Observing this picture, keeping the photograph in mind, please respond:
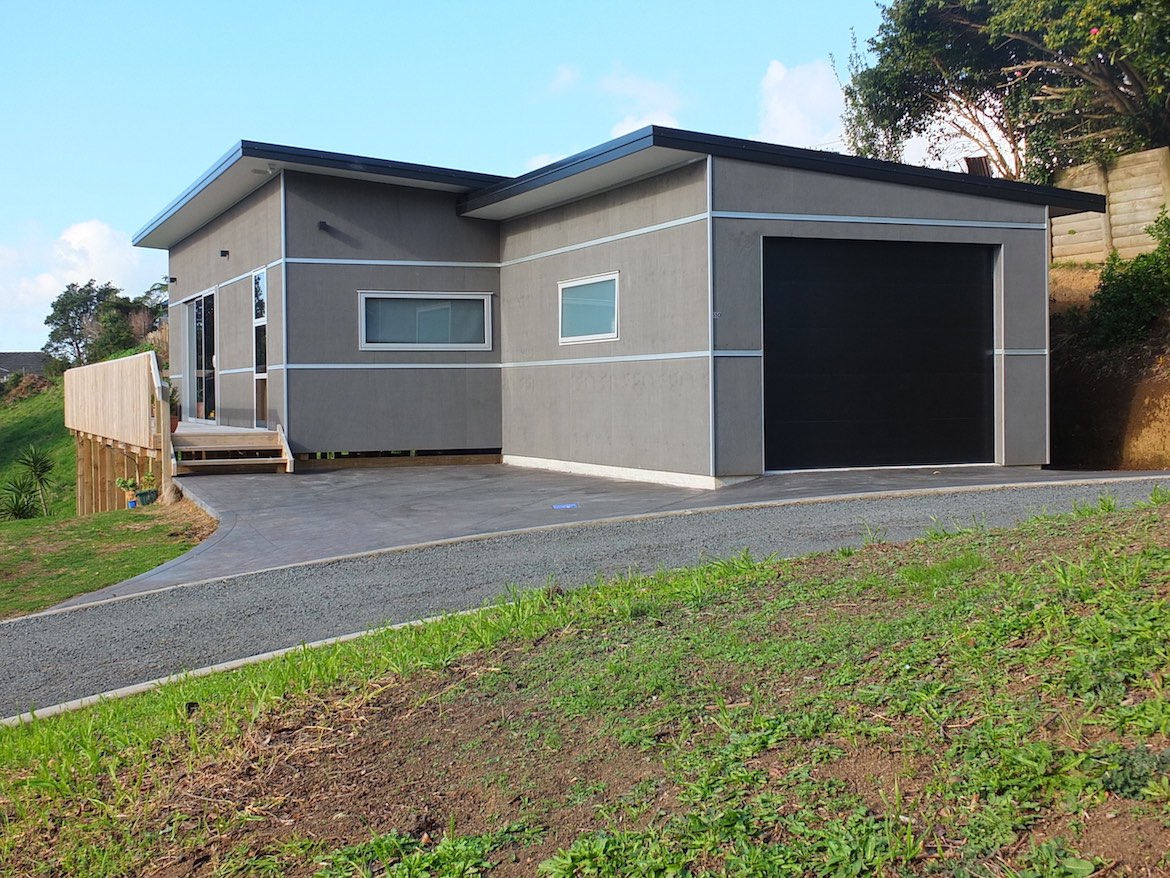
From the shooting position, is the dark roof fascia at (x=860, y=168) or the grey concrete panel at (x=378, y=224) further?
the grey concrete panel at (x=378, y=224)

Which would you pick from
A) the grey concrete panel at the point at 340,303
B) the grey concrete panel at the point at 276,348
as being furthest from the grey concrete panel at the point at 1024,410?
the grey concrete panel at the point at 276,348

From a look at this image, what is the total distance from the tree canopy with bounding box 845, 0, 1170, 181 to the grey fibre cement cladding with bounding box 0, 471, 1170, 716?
12531 millimetres

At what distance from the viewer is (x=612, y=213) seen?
15.8 meters

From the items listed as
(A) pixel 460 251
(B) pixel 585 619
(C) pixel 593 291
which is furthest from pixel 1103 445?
(B) pixel 585 619

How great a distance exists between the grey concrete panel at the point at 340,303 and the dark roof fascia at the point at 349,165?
157cm

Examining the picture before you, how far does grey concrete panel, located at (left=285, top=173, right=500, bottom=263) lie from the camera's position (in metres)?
17.7

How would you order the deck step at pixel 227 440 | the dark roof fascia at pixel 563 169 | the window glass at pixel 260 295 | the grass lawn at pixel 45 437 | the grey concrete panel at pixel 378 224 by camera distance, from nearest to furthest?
the dark roof fascia at pixel 563 169, the deck step at pixel 227 440, the grey concrete panel at pixel 378 224, the window glass at pixel 260 295, the grass lawn at pixel 45 437

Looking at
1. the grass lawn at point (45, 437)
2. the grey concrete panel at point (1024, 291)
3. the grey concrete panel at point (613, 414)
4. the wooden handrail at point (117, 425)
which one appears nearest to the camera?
the grey concrete panel at point (613, 414)

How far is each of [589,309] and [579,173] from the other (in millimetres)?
2320

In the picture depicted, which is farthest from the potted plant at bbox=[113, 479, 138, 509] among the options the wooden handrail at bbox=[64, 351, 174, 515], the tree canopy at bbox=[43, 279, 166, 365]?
the tree canopy at bbox=[43, 279, 166, 365]

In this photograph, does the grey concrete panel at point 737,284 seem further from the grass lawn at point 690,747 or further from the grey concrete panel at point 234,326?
the grey concrete panel at point 234,326

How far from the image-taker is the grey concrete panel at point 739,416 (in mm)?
13891

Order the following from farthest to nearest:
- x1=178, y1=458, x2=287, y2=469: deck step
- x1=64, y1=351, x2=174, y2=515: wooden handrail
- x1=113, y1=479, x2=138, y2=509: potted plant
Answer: x1=178, y1=458, x2=287, y2=469: deck step
x1=113, y1=479, x2=138, y2=509: potted plant
x1=64, y1=351, x2=174, y2=515: wooden handrail

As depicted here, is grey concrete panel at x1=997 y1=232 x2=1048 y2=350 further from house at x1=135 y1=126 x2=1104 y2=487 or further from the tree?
the tree
